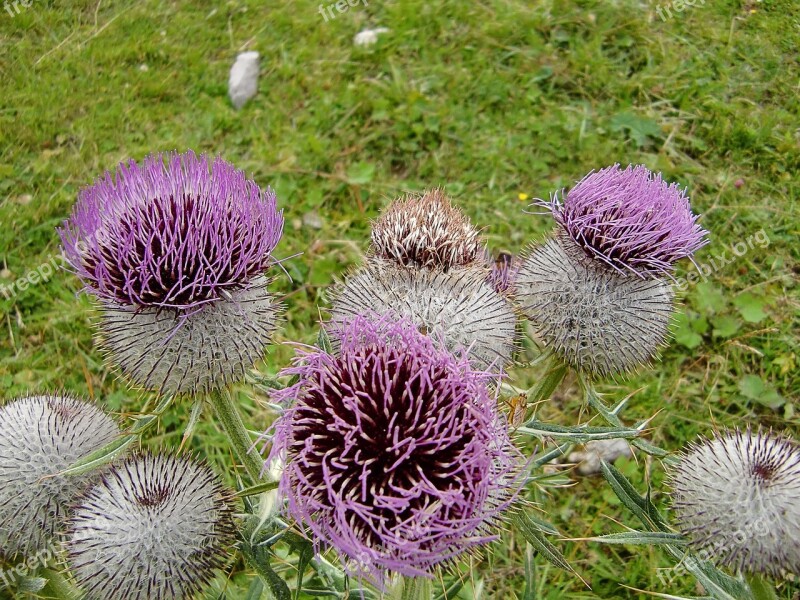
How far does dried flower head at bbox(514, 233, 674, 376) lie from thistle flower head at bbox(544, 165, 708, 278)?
9cm

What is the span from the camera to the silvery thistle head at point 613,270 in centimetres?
326

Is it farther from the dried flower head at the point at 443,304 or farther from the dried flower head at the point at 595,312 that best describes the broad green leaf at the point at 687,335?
the dried flower head at the point at 443,304

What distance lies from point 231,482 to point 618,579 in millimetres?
2786

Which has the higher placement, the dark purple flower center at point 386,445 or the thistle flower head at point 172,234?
the thistle flower head at point 172,234

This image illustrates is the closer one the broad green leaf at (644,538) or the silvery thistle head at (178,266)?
the broad green leaf at (644,538)

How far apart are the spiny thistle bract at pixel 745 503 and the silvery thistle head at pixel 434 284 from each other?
1041 millimetres

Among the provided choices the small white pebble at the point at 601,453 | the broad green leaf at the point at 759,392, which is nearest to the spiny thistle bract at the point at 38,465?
the small white pebble at the point at 601,453

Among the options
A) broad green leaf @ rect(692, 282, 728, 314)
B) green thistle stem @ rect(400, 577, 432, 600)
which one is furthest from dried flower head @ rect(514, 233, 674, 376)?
broad green leaf @ rect(692, 282, 728, 314)

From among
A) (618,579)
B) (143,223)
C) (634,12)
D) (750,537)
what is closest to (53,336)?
(143,223)

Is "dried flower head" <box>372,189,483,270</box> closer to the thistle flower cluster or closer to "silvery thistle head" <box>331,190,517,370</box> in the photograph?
"silvery thistle head" <box>331,190,517,370</box>

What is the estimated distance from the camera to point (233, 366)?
9.78 feet

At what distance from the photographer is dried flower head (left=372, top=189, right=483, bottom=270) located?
332 cm
